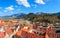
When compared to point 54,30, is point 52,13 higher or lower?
higher

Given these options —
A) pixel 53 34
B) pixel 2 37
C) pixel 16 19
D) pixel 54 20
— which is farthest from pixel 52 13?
pixel 2 37

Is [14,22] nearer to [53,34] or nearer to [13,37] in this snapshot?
[13,37]

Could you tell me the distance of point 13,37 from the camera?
561 cm

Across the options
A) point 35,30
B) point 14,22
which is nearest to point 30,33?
point 35,30

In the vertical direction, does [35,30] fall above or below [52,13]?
below

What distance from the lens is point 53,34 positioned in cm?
544

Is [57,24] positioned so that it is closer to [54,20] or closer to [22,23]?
[54,20]

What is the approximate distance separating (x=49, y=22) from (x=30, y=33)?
548 millimetres

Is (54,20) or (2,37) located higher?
(54,20)

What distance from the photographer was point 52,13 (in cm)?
553

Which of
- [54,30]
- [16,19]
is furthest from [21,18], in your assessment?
[54,30]

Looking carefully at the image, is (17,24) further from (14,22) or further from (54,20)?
(54,20)

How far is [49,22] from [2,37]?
4.09 feet

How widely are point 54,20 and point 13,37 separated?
1.11m
